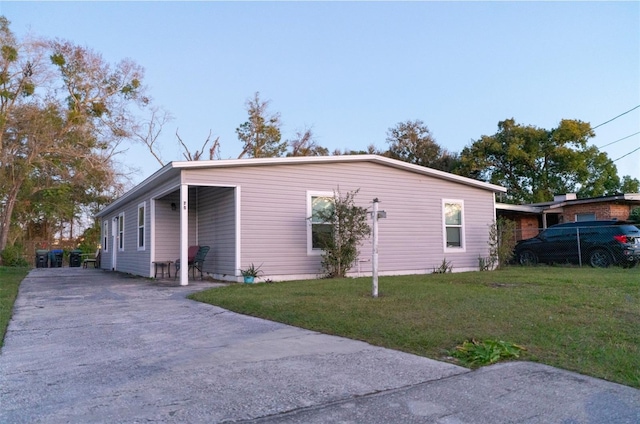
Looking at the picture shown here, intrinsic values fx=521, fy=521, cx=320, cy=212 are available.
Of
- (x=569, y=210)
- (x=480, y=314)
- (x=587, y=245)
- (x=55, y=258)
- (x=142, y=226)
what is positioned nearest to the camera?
(x=480, y=314)

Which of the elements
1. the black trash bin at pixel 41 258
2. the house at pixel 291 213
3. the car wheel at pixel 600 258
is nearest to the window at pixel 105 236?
the black trash bin at pixel 41 258

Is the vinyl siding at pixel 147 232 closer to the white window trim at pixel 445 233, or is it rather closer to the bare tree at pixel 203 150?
the white window trim at pixel 445 233

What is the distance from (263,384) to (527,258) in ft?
48.2

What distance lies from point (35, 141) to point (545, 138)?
28.0 meters

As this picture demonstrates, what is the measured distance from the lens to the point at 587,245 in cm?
1534

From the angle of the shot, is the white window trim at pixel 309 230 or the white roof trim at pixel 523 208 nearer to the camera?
the white window trim at pixel 309 230

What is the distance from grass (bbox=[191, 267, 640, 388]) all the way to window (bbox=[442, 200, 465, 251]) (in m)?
4.57

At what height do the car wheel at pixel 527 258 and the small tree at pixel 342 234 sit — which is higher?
the small tree at pixel 342 234

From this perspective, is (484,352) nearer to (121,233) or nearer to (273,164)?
(273,164)

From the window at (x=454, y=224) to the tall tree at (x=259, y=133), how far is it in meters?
22.9

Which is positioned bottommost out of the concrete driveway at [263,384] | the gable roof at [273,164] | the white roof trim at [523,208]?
the concrete driveway at [263,384]

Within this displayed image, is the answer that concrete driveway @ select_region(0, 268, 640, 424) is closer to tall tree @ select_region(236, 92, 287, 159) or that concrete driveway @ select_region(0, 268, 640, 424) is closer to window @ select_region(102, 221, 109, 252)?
window @ select_region(102, 221, 109, 252)

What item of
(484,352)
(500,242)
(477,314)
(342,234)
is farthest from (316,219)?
(484,352)

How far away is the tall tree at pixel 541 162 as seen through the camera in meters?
29.8
